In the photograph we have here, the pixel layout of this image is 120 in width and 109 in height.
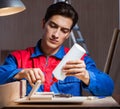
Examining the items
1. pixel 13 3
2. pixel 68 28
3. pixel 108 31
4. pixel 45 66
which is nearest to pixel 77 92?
pixel 45 66

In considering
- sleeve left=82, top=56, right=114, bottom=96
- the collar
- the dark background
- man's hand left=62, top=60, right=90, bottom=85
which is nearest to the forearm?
sleeve left=82, top=56, right=114, bottom=96

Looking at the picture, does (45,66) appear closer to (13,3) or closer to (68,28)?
(68,28)

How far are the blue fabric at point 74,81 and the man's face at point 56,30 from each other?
77 millimetres

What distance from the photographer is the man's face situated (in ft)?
5.08

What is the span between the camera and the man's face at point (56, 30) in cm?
155

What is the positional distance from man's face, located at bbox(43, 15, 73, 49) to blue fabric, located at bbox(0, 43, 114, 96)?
0.25 feet

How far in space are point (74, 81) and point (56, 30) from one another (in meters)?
0.26

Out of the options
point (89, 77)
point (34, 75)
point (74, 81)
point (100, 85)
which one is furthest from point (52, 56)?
point (34, 75)

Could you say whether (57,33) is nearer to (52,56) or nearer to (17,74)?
(52,56)

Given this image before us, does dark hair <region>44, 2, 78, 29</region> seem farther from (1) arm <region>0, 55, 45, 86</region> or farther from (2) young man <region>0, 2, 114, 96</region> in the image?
(1) arm <region>0, 55, 45, 86</region>

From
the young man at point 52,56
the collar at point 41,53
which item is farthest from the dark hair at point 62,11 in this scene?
the collar at point 41,53

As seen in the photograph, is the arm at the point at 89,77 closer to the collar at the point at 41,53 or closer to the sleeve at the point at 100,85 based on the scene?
the sleeve at the point at 100,85

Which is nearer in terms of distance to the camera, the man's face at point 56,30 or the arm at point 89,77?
the arm at point 89,77

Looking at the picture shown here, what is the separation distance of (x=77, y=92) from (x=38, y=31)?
1.98m
